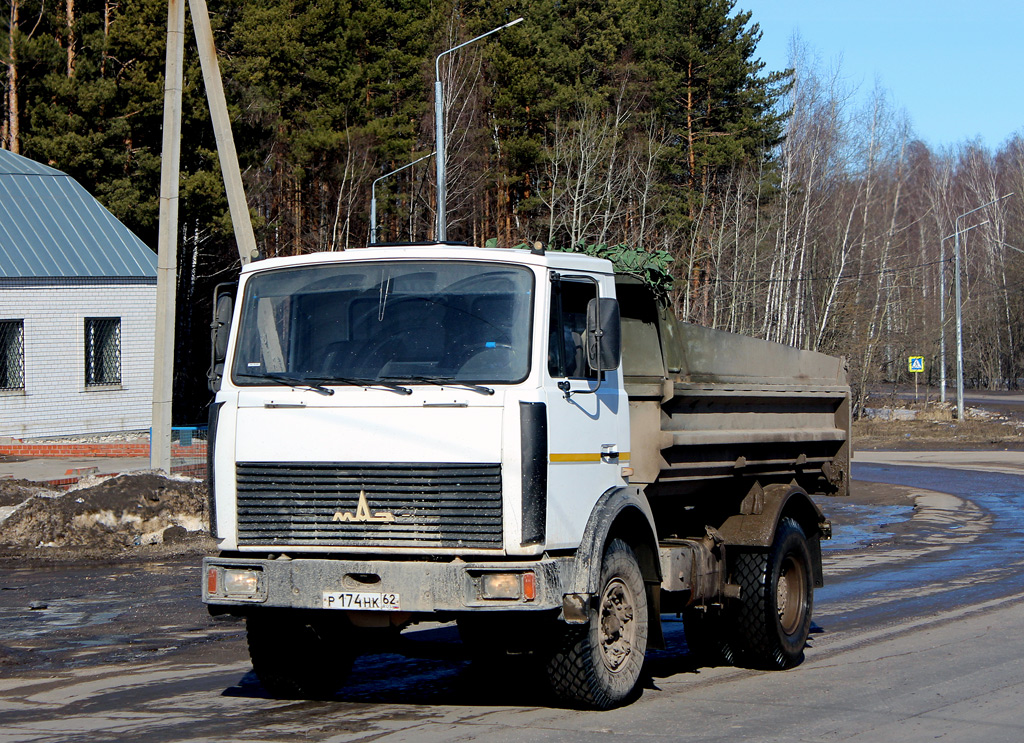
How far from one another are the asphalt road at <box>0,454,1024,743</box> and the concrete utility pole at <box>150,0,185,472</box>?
402 centimetres

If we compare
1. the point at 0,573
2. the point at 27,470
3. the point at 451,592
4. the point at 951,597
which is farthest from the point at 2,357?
the point at 451,592

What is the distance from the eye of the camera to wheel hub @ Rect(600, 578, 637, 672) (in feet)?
22.3

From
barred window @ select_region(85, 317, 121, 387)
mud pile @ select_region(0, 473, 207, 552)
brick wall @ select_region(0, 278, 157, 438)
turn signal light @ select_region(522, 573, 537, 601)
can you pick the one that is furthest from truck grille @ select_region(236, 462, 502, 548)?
barred window @ select_region(85, 317, 121, 387)

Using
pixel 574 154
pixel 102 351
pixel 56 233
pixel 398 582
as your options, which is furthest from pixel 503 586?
pixel 574 154

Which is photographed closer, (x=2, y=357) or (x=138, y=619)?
(x=138, y=619)

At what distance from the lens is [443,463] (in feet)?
20.5

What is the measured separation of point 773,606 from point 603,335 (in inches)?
111

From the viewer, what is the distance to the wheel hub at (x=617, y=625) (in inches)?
268

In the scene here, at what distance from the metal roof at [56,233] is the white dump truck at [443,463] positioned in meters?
22.5

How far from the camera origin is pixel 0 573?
1316cm

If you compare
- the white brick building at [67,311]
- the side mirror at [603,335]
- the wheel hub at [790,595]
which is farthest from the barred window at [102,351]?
the side mirror at [603,335]

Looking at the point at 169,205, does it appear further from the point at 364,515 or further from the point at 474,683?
the point at 364,515

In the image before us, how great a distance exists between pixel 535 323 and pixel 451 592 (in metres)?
1.48

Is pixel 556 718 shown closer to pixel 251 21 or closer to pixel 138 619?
pixel 138 619
